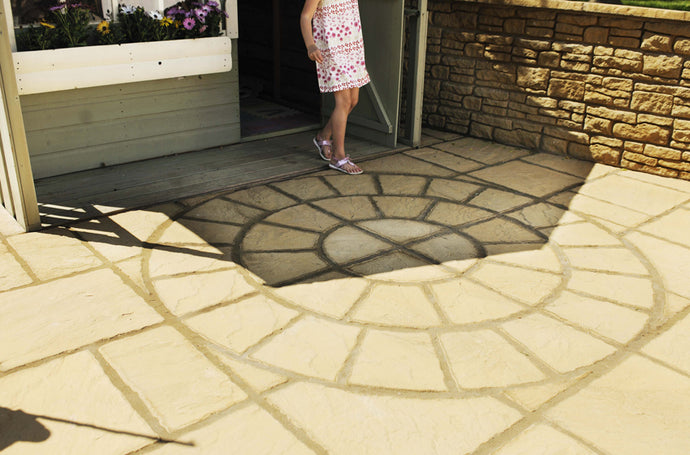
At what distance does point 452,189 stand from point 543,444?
103 inches

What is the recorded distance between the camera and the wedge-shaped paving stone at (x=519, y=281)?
331cm

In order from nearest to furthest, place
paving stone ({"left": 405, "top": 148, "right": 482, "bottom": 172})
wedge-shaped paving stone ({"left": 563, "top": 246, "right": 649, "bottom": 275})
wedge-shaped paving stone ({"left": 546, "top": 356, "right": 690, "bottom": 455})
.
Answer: wedge-shaped paving stone ({"left": 546, "top": 356, "right": 690, "bottom": 455}), wedge-shaped paving stone ({"left": 563, "top": 246, "right": 649, "bottom": 275}), paving stone ({"left": 405, "top": 148, "right": 482, "bottom": 172})

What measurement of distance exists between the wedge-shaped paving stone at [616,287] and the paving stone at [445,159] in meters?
1.83

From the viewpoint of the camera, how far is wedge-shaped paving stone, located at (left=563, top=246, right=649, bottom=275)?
360 centimetres

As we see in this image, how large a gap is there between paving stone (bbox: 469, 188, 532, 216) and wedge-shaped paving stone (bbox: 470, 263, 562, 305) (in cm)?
91

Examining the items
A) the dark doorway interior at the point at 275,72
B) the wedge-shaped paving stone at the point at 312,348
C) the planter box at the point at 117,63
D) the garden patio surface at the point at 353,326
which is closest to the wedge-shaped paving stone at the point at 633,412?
the garden patio surface at the point at 353,326

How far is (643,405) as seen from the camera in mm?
2551

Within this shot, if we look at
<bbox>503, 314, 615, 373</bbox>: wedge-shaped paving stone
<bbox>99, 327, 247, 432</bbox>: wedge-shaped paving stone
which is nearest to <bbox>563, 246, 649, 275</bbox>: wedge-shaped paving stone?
<bbox>503, 314, 615, 373</bbox>: wedge-shaped paving stone

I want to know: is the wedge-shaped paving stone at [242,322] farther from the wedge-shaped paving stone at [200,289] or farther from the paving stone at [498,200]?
the paving stone at [498,200]

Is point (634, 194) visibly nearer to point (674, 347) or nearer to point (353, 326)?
point (674, 347)

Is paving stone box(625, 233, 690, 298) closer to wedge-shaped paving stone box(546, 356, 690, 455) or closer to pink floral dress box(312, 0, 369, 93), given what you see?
wedge-shaped paving stone box(546, 356, 690, 455)

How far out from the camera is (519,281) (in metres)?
3.45

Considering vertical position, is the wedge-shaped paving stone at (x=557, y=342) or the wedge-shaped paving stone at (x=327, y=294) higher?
the wedge-shaped paving stone at (x=327, y=294)

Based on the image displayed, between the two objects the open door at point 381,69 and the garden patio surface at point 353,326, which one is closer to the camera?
the garden patio surface at point 353,326
